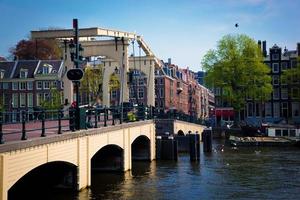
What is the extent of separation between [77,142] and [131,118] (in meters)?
10.6

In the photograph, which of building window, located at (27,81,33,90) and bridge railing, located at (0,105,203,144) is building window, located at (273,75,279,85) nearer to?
bridge railing, located at (0,105,203,144)

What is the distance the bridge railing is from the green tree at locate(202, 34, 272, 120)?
768 cm

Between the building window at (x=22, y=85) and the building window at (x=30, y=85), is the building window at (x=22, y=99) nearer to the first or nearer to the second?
the building window at (x=22, y=85)

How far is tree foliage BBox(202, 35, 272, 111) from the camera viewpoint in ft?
188

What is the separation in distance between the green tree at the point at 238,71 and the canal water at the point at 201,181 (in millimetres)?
26720

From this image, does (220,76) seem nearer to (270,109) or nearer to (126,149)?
(270,109)

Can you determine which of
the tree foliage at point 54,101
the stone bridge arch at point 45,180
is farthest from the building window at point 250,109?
the stone bridge arch at point 45,180

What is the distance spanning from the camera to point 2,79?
67.6 metres

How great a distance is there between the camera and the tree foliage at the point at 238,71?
57.4m

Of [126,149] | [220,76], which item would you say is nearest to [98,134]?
[126,149]

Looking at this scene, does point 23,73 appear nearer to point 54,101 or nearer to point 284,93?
point 54,101

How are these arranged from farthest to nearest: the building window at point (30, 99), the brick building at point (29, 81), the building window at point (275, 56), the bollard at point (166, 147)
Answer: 1. the building window at point (30, 99)
2. the brick building at point (29, 81)
3. the building window at point (275, 56)
4. the bollard at point (166, 147)

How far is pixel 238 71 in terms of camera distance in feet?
189

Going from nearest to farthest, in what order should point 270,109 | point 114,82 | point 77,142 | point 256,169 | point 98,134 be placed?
point 77,142, point 98,134, point 256,169, point 114,82, point 270,109
